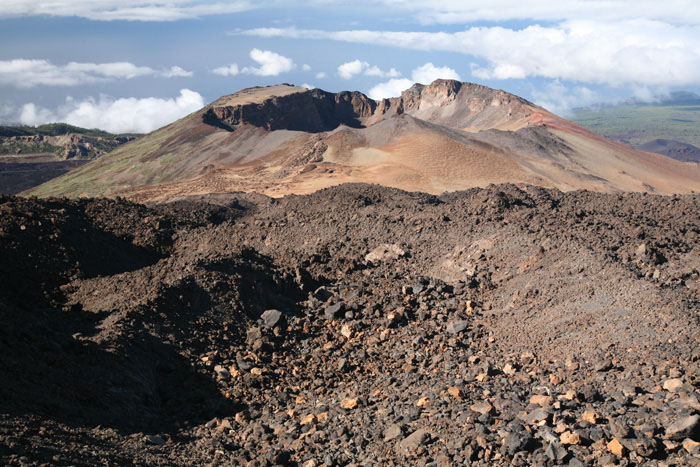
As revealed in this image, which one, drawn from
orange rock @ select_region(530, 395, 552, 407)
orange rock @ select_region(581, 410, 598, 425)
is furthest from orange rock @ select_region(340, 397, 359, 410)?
orange rock @ select_region(581, 410, 598, 425)

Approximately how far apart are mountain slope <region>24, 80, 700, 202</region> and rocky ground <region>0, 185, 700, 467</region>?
19.0 m

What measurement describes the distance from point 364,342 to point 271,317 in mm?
1951

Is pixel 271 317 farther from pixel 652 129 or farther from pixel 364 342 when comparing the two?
pixel 652 129

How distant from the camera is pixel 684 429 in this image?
596 cm

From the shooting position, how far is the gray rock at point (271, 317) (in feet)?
37.1

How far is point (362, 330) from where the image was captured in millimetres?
11594

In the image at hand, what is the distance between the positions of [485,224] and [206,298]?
837 cm

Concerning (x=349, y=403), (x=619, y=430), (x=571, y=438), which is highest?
(x=619, y=430)

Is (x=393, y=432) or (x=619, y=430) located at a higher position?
(x=619, y=430)

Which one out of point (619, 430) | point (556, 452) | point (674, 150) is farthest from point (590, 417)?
point (674, 150)

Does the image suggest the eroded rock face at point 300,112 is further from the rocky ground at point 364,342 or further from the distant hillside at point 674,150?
the distant hillside at point 674,150

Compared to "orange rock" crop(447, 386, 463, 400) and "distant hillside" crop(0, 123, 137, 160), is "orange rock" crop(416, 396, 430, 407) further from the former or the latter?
"distant hillside" crop(0, 123, 137, 160)

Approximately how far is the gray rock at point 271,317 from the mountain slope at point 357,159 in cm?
2264

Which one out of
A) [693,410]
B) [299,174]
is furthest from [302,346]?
[299,174]
